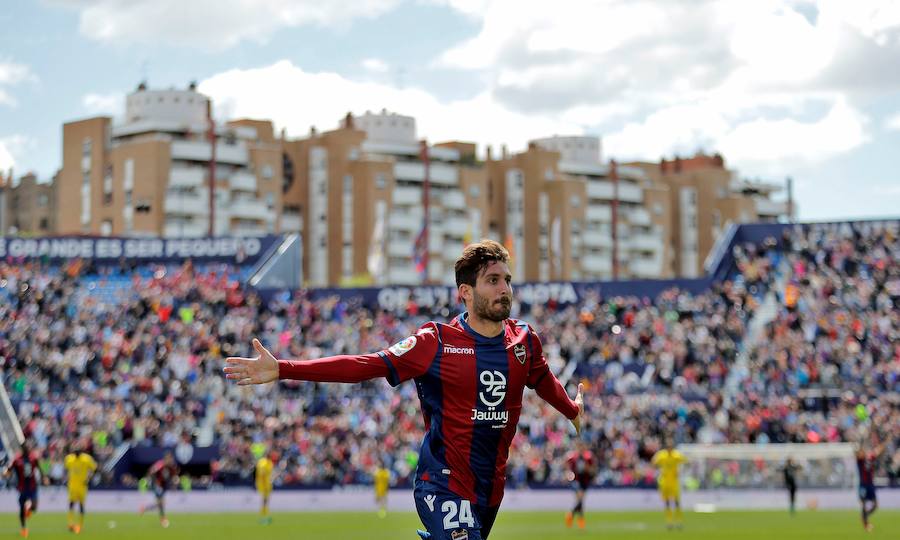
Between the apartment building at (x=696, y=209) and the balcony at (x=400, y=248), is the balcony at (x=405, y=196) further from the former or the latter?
the apartment building at (x=696, y=209)

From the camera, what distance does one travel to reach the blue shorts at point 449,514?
9.38 metres

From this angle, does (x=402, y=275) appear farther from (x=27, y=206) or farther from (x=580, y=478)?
(x=580, y=478)

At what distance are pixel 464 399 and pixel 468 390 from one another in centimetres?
7

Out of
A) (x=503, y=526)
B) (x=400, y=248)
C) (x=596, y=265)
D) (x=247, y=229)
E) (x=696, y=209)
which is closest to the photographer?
(x=503, y=526)

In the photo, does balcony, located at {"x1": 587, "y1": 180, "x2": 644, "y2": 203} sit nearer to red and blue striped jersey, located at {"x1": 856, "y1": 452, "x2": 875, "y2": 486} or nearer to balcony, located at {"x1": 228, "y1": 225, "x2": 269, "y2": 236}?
balcony, located at {"x1": 228, "y1": 225, "x2": 269, "y2": 236}

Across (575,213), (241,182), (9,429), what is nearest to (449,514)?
Answer: (9,429)

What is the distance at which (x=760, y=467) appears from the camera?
4384 centimetres

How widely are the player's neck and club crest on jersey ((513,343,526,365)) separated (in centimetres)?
18

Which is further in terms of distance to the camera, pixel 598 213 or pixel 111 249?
pixel 598 213

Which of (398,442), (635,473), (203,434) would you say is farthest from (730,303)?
(203,434)

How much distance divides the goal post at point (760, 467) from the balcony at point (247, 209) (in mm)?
80610

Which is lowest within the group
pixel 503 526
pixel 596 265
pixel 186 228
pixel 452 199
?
pixel 503 526

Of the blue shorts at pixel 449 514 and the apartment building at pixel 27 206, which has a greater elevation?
the apartment building at pixel 27 206

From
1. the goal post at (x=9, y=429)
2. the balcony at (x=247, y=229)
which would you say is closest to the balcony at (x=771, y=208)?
the balcony at (x=247, y=229)
